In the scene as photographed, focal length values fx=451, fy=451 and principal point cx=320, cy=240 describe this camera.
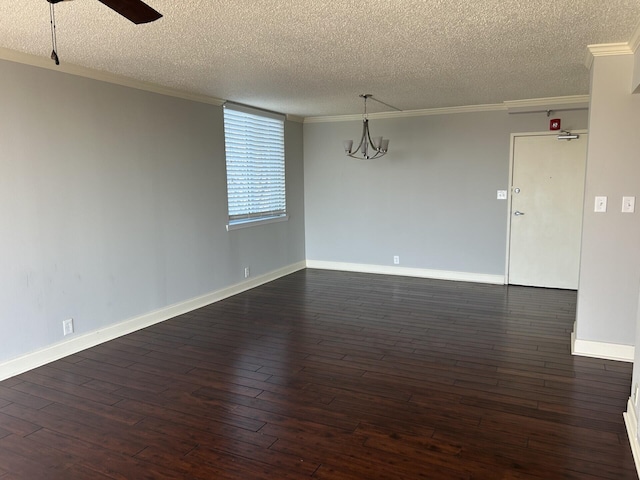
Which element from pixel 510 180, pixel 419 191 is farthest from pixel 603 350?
pixel 419 191

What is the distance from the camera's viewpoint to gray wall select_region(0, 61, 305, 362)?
3.33m

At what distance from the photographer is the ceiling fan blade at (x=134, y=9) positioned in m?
1.71

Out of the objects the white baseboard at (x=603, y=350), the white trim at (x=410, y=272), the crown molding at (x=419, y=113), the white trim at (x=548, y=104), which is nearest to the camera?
→ the white baseboard at (x=603, y=350)

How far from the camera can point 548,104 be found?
5375 millimetres

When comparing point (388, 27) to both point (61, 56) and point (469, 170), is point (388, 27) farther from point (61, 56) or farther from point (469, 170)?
point (469, 170)

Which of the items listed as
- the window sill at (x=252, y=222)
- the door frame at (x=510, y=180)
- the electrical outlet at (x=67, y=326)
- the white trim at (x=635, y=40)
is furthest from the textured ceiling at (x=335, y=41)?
the electrical outlet at (x=67, y=326)

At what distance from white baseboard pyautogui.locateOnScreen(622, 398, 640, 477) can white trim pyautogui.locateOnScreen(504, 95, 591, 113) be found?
3816 mm

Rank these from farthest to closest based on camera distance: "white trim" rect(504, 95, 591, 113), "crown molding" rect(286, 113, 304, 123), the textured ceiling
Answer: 1. "crown molding" rect(286, 113, 304, 123)
2. "white trim" rect(504, 95, 591, 113)
3. the textured ceiling

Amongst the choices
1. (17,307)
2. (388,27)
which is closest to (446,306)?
(388,27)

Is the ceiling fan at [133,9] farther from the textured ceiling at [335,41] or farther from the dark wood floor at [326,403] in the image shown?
the dark wood floor at [326,403]

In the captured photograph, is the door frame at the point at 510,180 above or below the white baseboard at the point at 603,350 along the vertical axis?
above

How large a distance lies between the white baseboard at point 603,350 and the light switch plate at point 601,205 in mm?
1031

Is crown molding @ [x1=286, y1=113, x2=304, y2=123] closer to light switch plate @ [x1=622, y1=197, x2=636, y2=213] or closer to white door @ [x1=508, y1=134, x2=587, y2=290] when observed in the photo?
white door @ [x1=508, y1=134, x2=587, y2=290]

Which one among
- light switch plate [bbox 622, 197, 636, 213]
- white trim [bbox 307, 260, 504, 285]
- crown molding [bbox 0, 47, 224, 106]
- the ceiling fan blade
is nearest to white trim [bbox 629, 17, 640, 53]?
light switch plate [bbox 622, 197, 636, 213]
